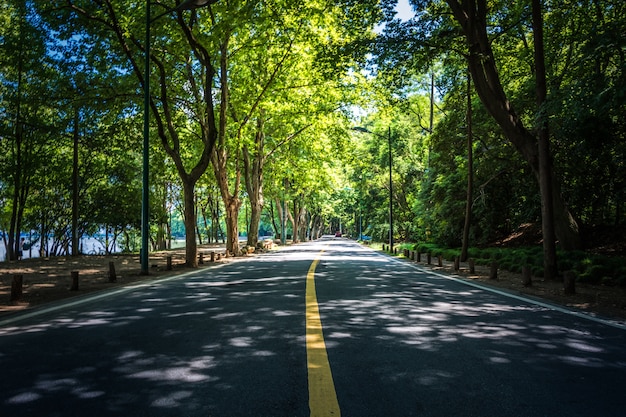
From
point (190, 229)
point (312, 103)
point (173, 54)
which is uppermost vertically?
point (312, 103)

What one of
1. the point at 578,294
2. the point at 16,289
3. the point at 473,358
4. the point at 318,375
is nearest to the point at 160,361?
the point at 318,375

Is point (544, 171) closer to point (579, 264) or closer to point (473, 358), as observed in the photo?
point (579, 264)

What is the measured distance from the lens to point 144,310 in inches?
276

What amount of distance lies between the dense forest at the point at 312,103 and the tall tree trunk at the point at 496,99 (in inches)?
2.0

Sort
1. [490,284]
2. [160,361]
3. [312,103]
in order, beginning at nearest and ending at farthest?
[160,361], [490,284], [312,103]

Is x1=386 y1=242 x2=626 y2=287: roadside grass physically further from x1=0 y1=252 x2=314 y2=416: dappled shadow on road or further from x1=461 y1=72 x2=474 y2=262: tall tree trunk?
x1=0 y1=252 x2=314 y2=416: dappled shadow on road

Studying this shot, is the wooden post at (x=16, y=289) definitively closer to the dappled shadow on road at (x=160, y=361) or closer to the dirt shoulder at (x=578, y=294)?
the dappled shadow on road at (x=160, y=361)

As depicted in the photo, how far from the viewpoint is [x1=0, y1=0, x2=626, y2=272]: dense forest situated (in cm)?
1391

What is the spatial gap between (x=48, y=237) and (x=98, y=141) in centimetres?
1385

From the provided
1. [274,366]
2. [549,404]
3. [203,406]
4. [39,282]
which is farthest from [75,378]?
[39,282]

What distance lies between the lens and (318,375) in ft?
12.0

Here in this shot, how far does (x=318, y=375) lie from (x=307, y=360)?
18.0 inches

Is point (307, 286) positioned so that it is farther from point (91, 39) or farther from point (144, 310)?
point (91, 39)

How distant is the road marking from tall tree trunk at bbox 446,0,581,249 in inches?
421
